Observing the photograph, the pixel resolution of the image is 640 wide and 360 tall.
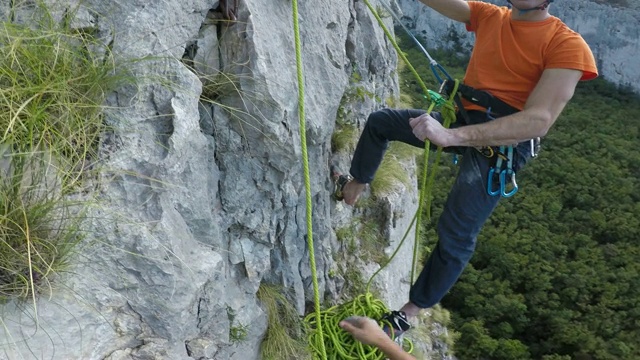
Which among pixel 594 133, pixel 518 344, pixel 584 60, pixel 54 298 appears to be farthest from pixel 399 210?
pixel 594 133

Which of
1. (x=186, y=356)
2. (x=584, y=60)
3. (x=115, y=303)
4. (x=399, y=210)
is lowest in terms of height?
(x=399, y=210)

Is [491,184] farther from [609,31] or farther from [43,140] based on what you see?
[609,31]

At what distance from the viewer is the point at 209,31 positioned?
8.30 feet

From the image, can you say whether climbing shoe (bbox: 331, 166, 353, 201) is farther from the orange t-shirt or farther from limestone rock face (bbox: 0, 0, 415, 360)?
the orange t-shirt

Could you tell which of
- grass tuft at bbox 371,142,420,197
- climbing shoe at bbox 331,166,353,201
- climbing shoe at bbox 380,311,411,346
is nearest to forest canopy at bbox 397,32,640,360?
grass tuft at bbox 371,142,420,197

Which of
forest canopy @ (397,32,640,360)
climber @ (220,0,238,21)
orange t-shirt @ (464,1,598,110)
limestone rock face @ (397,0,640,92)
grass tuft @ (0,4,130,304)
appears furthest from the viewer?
limestone rock face @ (397,0,640,92)

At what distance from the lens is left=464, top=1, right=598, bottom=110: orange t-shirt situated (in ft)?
8.02

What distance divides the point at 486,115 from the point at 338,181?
1185 millimetres

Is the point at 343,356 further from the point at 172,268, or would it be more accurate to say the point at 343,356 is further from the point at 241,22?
the point at 241,22

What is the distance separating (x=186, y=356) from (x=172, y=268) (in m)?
0.37

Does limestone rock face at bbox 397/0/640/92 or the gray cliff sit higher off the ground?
the gray cliff

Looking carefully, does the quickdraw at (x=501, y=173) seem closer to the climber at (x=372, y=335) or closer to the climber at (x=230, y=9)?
the climber at (x=372, y=335)

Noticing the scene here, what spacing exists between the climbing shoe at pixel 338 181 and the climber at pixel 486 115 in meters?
0.40

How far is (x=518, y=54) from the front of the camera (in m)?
2.64
